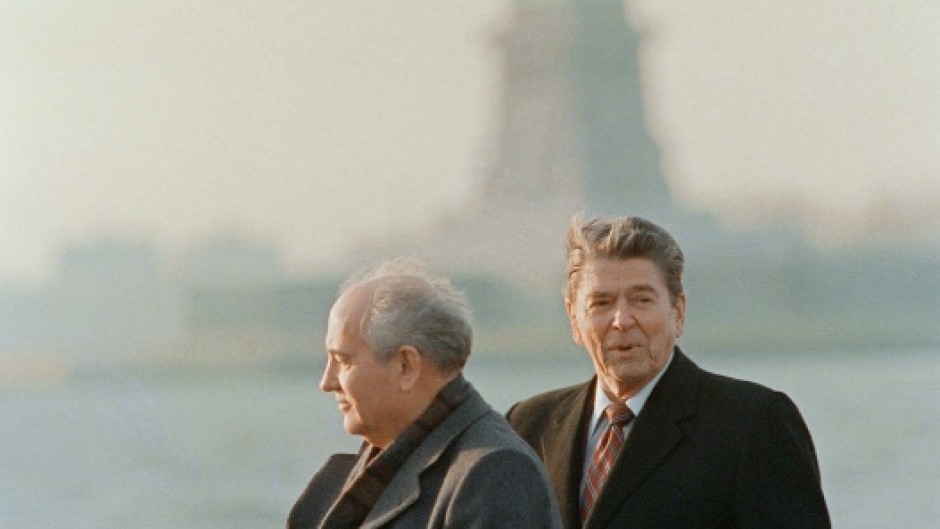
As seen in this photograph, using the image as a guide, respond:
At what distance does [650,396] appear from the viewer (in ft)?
6.97

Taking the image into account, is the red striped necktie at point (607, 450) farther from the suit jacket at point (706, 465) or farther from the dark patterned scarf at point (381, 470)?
the dark patterned scarf at point (381, 470)

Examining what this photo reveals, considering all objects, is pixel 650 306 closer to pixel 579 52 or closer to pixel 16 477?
pixel 579 52

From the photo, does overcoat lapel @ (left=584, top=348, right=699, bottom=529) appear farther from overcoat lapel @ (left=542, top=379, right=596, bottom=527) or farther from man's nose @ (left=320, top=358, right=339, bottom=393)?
man's nose @ (left=320, top=358, right=339, bottom=393)

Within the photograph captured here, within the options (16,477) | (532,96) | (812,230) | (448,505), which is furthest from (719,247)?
(448,505)

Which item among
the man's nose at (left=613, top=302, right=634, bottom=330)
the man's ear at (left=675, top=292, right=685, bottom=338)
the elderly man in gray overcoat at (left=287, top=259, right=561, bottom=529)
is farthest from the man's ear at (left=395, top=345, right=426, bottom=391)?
the man's ear at (left=675, top=292, right=685, bottom=338)

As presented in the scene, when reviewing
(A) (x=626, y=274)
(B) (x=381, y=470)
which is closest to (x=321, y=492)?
(B) (x=381, y=470)

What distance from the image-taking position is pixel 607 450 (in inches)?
84.3

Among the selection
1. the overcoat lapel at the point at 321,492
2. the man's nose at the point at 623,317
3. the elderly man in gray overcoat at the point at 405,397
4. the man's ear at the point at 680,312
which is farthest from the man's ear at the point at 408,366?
the man's ear at the point at 680,312

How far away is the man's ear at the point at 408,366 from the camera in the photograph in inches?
69.9

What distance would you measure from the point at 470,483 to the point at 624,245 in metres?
0.55

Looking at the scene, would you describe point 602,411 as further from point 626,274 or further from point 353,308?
point 353,308

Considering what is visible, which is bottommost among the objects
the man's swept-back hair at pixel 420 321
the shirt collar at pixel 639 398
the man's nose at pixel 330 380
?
the shirt collar at pixel 639 398

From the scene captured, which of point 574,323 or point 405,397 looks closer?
point 405,397

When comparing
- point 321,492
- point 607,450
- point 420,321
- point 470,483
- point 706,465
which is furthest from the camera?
point 607,450
